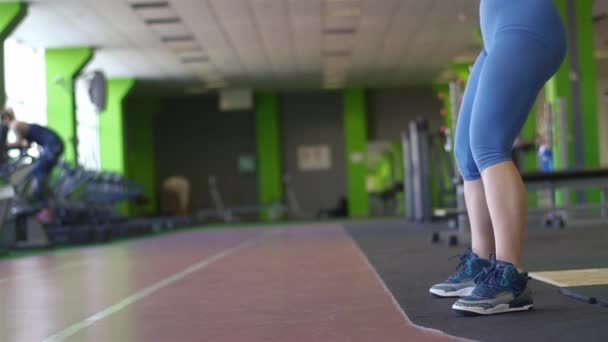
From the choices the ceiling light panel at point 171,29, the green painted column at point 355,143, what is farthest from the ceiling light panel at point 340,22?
the green painted column at point 355,143

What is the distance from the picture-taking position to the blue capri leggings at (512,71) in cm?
224

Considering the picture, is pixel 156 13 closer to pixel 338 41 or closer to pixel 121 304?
pixel 338 41

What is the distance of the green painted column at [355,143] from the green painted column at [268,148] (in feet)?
6.53

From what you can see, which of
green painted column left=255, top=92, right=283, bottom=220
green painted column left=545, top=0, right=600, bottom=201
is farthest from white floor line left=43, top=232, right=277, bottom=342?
green painted column left=255, top=92, right=283, bottom=220

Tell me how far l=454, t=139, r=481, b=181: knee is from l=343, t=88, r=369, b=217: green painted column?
1998 centimetres

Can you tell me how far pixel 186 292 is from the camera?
3.34 metres

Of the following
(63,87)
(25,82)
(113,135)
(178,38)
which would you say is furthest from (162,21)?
(113,135)

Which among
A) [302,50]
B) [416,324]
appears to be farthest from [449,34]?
[416,324]

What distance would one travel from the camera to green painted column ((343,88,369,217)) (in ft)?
74.1

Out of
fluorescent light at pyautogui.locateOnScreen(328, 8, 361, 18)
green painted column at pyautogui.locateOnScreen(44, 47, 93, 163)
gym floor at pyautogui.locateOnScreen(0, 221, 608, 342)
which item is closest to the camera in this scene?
gym floor at pyautogui.locateOnScreen(0, 221, 608, 342)

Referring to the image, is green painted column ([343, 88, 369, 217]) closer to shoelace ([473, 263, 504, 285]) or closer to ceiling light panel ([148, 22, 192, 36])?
ceiling light panel ([148, 22, 192, 36])

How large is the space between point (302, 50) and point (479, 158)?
46.9 feet

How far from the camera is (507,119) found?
225cm

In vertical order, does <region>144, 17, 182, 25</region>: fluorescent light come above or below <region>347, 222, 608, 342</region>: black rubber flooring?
above
